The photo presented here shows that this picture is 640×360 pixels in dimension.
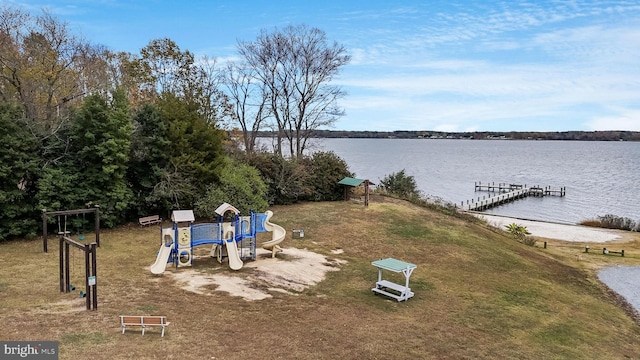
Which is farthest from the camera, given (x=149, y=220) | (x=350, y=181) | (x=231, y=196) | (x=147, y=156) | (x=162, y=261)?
(x=350, y=181)

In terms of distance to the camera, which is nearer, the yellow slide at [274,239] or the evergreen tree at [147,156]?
the yellow slide at [274,239]

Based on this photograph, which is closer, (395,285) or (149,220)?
(395,285)

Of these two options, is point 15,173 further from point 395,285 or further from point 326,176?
point 326,176

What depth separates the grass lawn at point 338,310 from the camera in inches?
370

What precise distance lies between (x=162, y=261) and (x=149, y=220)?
331 inches

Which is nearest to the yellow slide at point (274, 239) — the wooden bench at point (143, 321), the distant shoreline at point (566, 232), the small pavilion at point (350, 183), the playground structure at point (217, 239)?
the playground structure at point (217, 239)

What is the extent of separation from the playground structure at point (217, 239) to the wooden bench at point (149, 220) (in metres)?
6.84

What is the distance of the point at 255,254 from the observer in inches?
643

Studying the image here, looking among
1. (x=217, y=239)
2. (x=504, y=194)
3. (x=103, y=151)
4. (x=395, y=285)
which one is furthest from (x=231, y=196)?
(x=504, y=194)

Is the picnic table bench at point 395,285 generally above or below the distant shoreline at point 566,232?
above

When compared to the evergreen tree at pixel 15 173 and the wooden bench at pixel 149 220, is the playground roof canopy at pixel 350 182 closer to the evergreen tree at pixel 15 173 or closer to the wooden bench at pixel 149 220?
the wooden bench at pixel 149 220

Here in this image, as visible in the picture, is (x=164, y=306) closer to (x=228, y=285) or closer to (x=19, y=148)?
(x=228, y=285)

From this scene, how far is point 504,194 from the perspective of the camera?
196ft

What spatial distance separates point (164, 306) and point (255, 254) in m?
5.37
